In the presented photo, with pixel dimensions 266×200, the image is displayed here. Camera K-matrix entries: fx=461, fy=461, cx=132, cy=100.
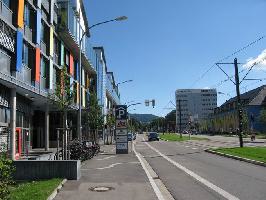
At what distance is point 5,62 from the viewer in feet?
81.8

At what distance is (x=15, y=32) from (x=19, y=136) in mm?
7845

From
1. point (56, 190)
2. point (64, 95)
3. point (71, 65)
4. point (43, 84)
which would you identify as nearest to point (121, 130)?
point (43, 84)

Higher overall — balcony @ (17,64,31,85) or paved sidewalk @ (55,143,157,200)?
balcony @ (17,64,31,85)

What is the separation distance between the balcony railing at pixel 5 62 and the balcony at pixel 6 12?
2111 millimetres

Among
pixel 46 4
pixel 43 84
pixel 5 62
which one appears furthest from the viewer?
pixel 46 4

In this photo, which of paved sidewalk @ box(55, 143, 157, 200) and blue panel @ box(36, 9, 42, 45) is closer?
paved sidewalk @ box(55, 143, 157, 200)

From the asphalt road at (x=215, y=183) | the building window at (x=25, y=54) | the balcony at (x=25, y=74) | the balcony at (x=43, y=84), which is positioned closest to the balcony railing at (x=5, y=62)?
the balcony at (x=25, y=74)

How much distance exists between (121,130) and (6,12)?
563 inches

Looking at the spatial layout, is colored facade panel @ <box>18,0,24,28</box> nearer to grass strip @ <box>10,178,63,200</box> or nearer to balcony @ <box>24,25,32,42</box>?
balcony @ <box>24,25,32,42</box>

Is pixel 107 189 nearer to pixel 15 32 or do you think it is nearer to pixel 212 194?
pixel 212 194

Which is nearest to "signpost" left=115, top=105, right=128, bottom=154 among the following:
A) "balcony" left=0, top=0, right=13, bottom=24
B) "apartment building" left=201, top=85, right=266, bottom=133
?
"balcony" left=0, top=0, right=13, bottom=24

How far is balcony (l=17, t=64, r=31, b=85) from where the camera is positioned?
2790 cm

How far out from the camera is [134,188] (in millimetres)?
14039

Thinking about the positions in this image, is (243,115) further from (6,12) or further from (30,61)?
(6,12)
